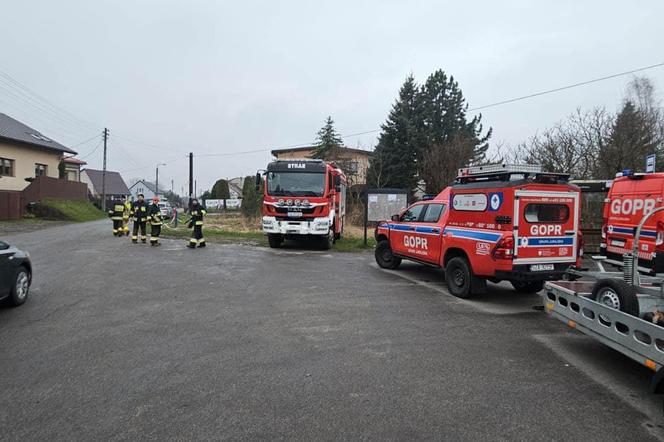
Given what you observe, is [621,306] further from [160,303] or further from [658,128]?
[658,128]

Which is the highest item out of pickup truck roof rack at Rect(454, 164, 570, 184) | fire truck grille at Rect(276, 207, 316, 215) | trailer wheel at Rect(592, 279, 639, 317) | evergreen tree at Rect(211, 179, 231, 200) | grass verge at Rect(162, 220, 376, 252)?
evergreen tree at Rect(211, 179, 231, 200)

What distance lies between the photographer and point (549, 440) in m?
2.93

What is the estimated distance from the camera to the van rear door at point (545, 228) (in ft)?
21.4

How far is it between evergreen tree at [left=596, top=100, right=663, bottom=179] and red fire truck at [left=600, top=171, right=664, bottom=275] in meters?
8.41

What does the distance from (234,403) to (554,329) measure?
4463 mm

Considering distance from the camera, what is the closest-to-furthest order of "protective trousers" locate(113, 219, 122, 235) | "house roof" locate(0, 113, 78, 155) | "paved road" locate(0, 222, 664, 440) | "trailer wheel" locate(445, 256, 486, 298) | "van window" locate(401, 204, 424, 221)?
"paved road" locate(0, 222, 664, 440) < "trailer wheel" locate(445, 256, 486, 298) < "van window" locate(401, 204, 424, 221) < "protective trousers" locate(113, 219, 122, 235) < "house roof" locate(0, 113, 78, 155)

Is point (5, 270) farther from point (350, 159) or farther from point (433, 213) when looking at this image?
point (350, 159)

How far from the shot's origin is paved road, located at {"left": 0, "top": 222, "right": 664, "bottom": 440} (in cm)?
309

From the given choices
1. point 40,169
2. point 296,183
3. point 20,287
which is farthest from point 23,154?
point 20,287

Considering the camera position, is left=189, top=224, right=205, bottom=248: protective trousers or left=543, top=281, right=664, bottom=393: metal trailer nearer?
left=543, top=281, right=664, bottom=393: metal trailer

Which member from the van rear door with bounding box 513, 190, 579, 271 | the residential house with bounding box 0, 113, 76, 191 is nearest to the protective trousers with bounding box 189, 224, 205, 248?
the van rear door with bounding box 513, 190, 579, 271

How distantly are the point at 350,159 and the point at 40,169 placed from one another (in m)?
24.7

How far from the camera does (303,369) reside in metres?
4.10

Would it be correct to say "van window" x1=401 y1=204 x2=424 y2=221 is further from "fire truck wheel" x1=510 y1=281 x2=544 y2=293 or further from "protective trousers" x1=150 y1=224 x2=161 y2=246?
"protective trousers" x1=150 y1=224 x2=161 y2=246
